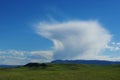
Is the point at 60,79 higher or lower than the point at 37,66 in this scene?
lower

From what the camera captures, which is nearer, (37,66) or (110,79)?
(110,79)

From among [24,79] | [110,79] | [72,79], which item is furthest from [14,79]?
[110,79]

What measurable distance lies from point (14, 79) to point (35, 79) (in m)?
4.47

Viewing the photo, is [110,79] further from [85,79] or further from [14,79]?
[14,79]

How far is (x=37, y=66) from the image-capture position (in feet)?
430

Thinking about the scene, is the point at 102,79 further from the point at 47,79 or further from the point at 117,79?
the point at 47,79

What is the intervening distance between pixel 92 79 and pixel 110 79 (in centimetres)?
419

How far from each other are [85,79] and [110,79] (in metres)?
5.99

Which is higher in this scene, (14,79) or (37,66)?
(37,66)

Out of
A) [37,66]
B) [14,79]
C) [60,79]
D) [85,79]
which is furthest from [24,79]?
[37,66]

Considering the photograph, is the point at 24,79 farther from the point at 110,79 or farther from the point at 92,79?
the point at 110,79

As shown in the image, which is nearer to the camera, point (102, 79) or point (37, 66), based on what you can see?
point (102, 79)

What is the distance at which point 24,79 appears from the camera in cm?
5850

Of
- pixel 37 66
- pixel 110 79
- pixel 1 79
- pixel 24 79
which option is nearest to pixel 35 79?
pixel 24 79
